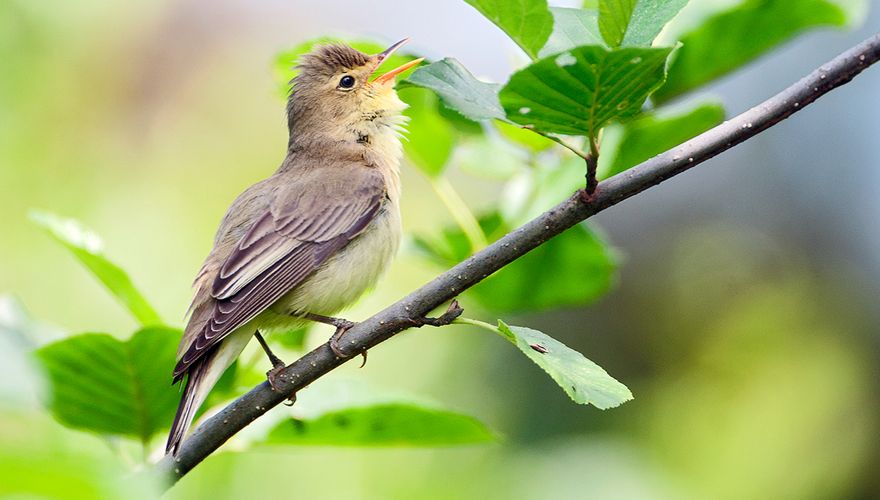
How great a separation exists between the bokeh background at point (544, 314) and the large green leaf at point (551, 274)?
393 millimetres

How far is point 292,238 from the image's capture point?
3682 mm

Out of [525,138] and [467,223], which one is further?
[525,138]

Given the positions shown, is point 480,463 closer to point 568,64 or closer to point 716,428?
point 716,428

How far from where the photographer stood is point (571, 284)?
304 centimetres

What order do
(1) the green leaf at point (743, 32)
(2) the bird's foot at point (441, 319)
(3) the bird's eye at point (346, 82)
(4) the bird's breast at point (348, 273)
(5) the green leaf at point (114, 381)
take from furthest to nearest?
(3) the bird's eye at point (346, 82), (4) the bird's breast at point (348, 273), (1) the green leaf at point (743, 32), (5) the green leaf at point (114, 381), (2) the bird's foot at point (441, 319)

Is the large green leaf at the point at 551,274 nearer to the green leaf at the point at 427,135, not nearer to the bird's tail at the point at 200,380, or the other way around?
the green leaf at the point at 427,135

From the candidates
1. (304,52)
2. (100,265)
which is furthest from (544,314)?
(100,265)

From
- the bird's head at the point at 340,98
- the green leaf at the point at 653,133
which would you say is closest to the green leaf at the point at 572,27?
the green leaf at the point at 653,133

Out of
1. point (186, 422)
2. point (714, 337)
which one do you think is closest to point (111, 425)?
point (186, 422)

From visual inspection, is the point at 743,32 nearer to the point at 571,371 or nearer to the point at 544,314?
the point at 571,371

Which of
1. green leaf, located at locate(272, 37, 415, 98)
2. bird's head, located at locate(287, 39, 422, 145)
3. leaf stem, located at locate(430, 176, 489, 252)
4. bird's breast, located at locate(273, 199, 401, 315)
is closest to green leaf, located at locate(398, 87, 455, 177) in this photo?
green leaf, located at locate(272, 37, 415, 98)

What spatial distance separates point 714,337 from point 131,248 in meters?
3.67

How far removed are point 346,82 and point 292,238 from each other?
1.16 m

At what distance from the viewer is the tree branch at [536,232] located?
5.74 feet
